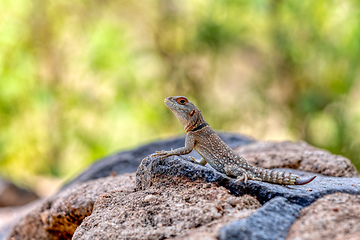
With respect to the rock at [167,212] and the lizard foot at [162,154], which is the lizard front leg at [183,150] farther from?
the rock at [167,212]

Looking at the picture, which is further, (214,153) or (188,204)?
(214,153)

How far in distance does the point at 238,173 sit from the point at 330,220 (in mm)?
793

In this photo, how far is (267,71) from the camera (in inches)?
388

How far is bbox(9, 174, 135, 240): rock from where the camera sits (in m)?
3.25

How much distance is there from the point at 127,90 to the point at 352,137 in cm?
577

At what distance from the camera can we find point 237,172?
2.74 meters

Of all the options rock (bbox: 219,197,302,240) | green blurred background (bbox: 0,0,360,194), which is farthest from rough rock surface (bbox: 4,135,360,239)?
green blurred background (bbox: 0,0,360,194)

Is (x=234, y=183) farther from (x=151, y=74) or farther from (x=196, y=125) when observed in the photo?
(x=151, y=74)

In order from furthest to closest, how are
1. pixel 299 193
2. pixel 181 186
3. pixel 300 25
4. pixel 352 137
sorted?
pixel 300 25, pixel 352 137, pixel 181 186, pixel 299 193

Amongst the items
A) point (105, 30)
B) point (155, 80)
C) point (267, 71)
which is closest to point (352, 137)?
point (267, 71)

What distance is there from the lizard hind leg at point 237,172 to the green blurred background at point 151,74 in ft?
20.0

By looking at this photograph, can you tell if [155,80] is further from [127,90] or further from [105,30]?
[105,30]

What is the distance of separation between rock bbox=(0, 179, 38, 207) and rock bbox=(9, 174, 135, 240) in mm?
3193

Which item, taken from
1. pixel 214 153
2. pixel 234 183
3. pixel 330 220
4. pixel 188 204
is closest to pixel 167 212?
pixel 188 204
